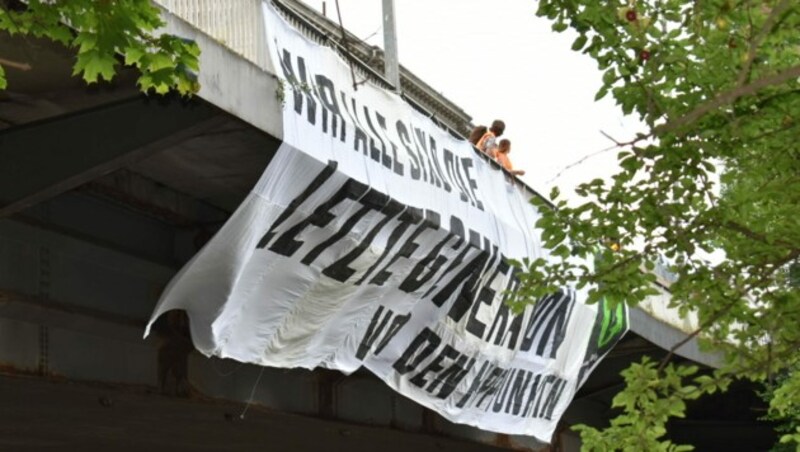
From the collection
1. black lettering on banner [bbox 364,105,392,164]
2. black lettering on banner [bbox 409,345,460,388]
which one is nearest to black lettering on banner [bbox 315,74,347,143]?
black lettering on banner [bbox 364,105,392,164]

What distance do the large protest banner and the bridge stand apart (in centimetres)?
47

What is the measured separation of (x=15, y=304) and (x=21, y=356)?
65 centimetres

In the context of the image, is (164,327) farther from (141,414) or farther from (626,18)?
(626,18)

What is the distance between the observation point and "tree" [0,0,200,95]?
7.49m

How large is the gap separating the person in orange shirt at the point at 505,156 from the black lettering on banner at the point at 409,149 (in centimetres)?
424

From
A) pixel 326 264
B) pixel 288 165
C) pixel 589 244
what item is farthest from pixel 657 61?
pixel 326 264

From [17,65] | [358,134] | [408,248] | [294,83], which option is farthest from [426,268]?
[17,65]

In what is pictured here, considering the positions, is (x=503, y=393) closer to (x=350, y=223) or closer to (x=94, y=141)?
(x=350, y=223)

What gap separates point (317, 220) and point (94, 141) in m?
2.83

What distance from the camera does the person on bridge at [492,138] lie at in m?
21.0

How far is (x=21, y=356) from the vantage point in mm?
13578

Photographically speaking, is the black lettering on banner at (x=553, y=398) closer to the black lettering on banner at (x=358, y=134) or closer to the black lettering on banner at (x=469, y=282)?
the black lettering on banner at (x=469, y=282)

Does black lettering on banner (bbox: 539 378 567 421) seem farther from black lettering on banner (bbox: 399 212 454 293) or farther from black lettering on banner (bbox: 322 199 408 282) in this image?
black lettering on banner (bbox: 322 199 408 282)

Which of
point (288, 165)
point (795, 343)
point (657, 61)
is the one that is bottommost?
point (795, 343)
